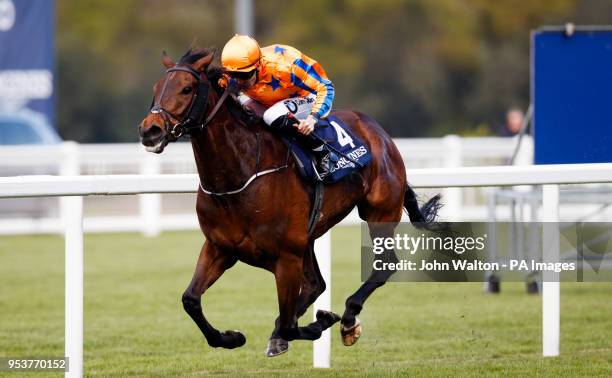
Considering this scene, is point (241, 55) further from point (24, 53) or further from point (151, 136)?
point (24, 53)

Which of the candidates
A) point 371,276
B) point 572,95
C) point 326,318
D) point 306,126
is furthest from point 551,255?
point 306,126

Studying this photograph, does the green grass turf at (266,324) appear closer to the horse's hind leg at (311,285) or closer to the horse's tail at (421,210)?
the horse's hind leg at (311,285)

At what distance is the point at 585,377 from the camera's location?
6.08m

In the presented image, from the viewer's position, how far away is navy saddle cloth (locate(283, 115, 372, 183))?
5.98 meters

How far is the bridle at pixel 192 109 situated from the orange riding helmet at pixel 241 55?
0.21m

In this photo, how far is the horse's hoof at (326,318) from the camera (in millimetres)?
6141

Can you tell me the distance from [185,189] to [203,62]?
976 mm

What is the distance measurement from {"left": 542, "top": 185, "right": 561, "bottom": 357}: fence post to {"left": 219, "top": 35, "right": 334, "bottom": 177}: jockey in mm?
1437

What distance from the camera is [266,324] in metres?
8.70

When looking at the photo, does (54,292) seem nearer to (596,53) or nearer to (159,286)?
(159,286)

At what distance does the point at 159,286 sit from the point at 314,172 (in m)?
5.32

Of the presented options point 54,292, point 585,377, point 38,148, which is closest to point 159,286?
point 54,292

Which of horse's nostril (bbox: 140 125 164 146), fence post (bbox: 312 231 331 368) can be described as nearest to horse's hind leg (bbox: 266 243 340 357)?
fence post (bbox: 312 231 331 368)

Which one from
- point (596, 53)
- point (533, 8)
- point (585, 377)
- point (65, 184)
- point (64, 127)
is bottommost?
point (585, 377)
